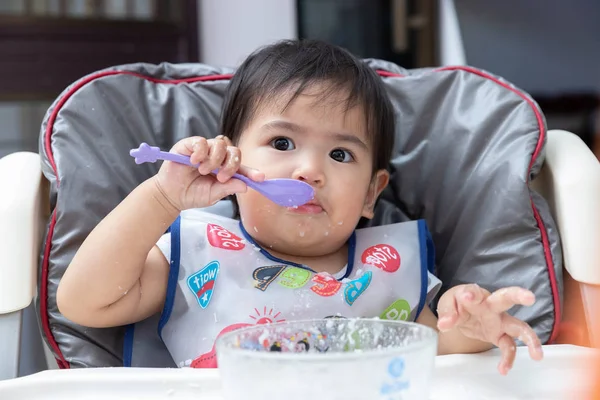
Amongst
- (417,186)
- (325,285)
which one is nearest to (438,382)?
(325,285)

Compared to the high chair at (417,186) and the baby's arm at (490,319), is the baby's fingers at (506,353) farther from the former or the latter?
the high chair at (417,186)

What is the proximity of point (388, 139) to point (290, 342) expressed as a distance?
51 centimetres

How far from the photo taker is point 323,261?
1079 mm

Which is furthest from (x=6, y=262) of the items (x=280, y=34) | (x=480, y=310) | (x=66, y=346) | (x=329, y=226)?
(x=280, y=34)

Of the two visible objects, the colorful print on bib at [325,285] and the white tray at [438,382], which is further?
the colorful print on bib at [325,285]

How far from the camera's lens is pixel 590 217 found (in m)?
0.98

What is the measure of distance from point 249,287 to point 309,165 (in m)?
0.17

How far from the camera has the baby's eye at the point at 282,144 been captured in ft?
3.29

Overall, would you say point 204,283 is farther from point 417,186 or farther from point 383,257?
point 417,186

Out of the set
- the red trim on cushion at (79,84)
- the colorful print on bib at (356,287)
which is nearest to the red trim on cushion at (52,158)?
the red trim on cushion at (79,84)

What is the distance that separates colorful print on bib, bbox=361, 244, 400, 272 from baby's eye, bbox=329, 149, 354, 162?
14cm

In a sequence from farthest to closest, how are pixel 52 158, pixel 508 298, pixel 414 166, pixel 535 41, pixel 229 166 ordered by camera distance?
1. pixel 535 41
2. pixel 414 166
3. pixel 52 158
4. pixel 229 166
5. pixel 508 298

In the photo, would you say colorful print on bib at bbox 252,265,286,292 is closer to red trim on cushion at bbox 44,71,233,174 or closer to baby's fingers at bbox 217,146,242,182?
baby's fingers at bbox 217,146,242,182

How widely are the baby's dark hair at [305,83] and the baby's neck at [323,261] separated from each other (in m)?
0.14
